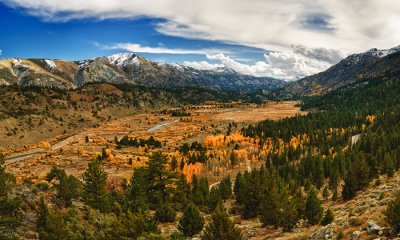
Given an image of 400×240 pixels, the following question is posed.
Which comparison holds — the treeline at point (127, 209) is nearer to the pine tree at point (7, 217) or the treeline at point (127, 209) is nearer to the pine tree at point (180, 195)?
the pine tree at point (180, 195)

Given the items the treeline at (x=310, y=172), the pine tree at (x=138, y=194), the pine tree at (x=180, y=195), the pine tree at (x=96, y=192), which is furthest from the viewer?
the pine tree at (x=180, y=195)

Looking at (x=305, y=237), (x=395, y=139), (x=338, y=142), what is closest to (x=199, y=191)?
(x=305, y=237)

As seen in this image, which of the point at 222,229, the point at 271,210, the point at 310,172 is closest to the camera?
the point at 222,229

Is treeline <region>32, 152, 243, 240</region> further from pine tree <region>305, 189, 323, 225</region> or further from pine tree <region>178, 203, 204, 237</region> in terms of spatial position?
pine tree <region>305, 189, 323, 225</region>

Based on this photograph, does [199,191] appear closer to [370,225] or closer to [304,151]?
[370,225]

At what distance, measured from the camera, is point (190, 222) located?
51.1 metres

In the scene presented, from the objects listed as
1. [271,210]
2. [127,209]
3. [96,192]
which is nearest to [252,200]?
[271,210]

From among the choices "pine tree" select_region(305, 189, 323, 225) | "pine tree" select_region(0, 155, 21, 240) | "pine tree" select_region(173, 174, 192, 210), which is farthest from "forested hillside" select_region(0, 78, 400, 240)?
"pine tree" select_region(173, 174, 192, 210)

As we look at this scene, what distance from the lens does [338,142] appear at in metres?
163

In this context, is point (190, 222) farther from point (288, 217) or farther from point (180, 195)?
point (180, 195)

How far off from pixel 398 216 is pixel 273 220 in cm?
2667

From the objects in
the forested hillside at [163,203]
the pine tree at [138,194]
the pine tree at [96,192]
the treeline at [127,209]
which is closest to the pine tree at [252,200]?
the forested hillside at [163,203]

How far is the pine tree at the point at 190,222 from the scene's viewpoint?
51.0 meters

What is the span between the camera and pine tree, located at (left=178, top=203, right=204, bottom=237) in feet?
167
